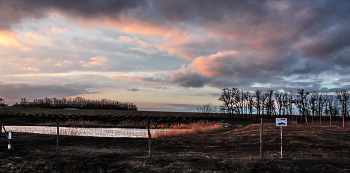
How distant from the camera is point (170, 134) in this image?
3116 cm

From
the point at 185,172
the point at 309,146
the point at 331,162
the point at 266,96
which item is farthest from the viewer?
the point at 266,96

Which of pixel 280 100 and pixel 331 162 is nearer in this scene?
pixel 331 162

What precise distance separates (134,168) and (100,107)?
185923 millimetres

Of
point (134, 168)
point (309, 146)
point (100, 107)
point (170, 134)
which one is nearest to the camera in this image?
point (134, 168)

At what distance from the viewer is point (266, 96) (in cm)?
11188

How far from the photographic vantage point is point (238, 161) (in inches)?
509

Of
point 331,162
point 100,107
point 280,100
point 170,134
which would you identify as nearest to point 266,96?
point 280,100

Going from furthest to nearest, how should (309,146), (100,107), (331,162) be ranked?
(100,107), (309,146), (331,162)

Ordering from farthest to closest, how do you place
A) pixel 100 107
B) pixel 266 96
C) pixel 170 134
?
pixel 100 107 → pixel 266 96 → pixel 170 134

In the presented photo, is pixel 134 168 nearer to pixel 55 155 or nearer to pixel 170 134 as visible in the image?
pixel 55 155

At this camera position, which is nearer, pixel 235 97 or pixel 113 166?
pixel 113 166

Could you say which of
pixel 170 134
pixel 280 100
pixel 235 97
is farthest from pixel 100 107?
pixel 170 134

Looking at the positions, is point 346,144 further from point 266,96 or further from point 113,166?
point 266,96

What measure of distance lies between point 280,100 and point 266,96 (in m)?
8.01
